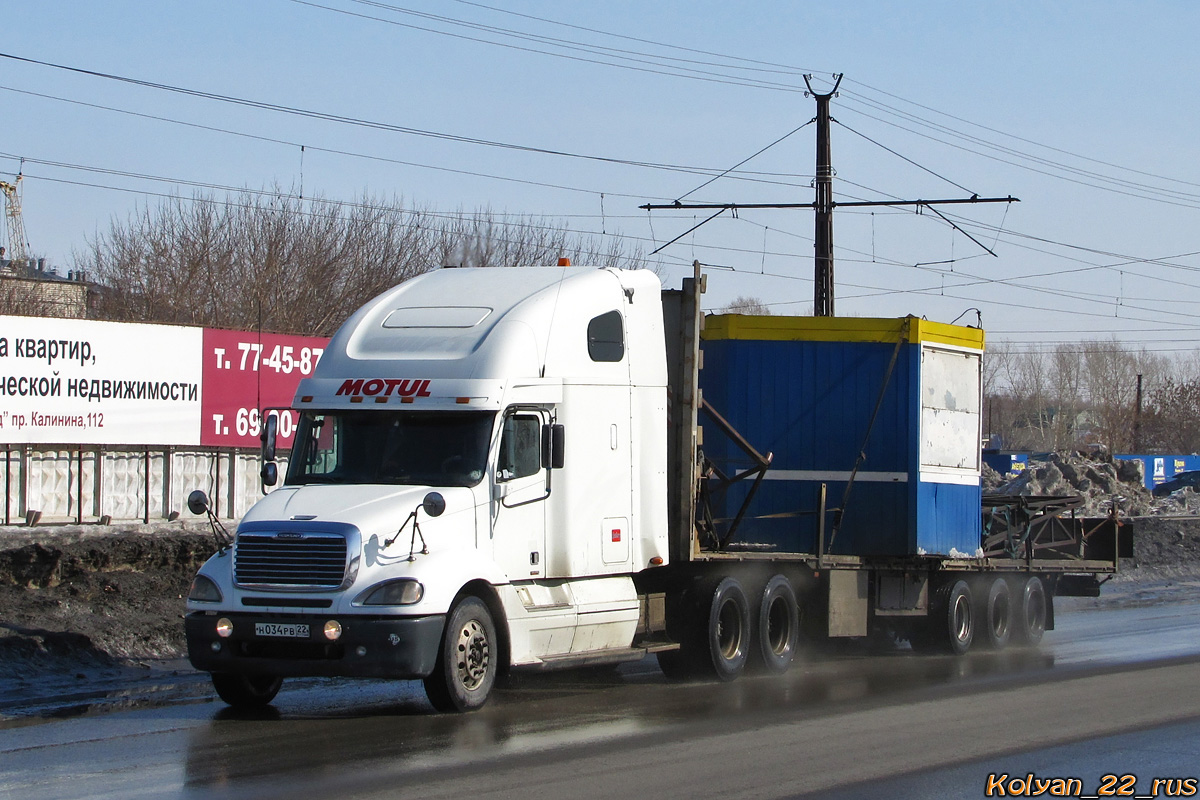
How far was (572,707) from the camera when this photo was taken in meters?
11.6

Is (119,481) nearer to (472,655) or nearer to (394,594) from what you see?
(472,655)

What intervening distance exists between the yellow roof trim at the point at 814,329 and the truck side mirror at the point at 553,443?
4801 millimetres

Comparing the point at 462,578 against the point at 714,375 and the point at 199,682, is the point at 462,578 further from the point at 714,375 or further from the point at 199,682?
the point at 714,375

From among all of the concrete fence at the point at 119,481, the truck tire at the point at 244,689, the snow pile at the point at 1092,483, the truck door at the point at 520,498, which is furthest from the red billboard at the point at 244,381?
the snow pile at the point at 1092,483

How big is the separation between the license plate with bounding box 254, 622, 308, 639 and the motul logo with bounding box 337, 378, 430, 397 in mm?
1966

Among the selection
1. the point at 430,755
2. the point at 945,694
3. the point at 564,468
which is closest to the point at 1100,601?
the point at 945,694

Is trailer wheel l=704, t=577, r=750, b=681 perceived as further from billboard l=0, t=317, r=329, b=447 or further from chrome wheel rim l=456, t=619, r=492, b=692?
billboard l=0, t=317, r=329, b=447

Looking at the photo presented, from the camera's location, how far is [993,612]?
695 inches

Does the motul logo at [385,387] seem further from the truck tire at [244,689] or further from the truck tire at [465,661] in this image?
the truck tire at [244,689]

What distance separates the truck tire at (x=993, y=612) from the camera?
17.4 metres

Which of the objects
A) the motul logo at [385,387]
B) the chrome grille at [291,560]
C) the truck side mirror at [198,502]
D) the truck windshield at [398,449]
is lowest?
the chrome grille at [291,560]

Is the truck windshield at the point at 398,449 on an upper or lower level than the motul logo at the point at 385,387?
lower

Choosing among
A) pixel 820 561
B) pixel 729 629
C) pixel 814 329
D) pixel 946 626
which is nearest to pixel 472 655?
pixel 729 629

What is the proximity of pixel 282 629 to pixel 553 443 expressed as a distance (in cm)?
252
